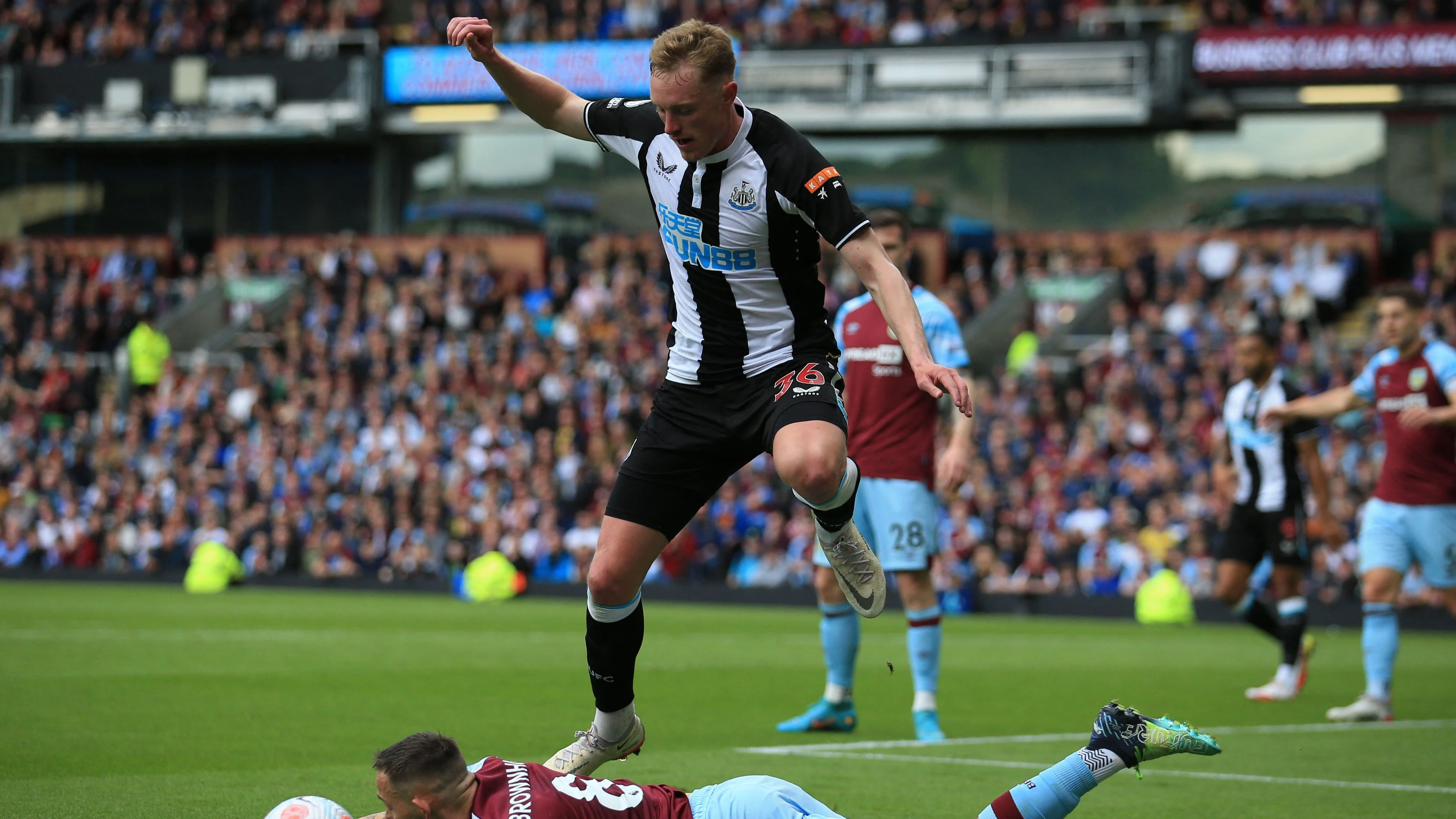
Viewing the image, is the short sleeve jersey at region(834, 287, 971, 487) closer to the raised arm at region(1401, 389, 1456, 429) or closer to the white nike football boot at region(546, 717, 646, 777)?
the raised arm at region(1401, 389, 1456, 429)

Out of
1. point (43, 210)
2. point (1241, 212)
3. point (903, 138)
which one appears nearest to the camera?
point (1241, 212)

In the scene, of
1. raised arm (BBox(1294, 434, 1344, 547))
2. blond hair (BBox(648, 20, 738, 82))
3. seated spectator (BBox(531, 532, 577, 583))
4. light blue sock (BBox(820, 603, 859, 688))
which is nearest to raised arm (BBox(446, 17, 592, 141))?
blond hair (BBox(648, 20, 738, 82))

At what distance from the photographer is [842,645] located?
27.7 feet

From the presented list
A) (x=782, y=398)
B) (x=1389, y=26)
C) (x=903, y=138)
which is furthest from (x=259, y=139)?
(x=782, y=398)

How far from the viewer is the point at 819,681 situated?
36.4 ft

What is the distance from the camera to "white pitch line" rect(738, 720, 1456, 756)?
24.8 feet

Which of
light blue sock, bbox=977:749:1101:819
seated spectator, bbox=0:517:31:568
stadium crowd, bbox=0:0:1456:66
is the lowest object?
seated spectator, bbox=0:517:31:568

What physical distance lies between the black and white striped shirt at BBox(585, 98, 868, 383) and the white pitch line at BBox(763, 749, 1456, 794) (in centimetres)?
237

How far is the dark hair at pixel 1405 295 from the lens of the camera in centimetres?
927

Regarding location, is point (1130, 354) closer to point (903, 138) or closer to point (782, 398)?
point (903, 138)

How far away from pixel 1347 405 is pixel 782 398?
522 centimetres

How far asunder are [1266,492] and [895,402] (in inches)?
156

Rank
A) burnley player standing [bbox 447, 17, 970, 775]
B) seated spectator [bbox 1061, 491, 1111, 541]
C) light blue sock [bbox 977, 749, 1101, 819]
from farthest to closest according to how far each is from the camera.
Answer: seated spectator [bbox 1061, 491, 1111, 541] → burnley player standing [bbox 447, 17, 970, 775] → light blue sock [bbox 977, 749, 1101, 819]

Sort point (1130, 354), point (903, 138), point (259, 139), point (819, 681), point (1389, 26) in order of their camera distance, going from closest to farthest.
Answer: point (819, 681)
point (1130, 354)
point (1389, 26)
point (903, 138)
point (259, 139)
